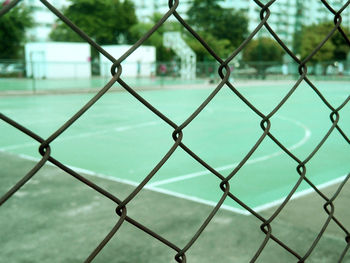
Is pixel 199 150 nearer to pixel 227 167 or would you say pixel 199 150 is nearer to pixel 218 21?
pixel 227 167

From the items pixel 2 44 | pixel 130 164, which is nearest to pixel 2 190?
pixel 130 164

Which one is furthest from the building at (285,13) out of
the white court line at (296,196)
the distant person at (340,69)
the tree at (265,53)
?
the white court line at (296,196)

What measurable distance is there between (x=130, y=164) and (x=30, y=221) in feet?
8.31

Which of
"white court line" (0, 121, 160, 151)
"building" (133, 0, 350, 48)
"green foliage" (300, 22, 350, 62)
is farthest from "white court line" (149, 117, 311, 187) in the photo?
"building" (133, 0, 350, 48)

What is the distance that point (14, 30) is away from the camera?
42562 millimetres

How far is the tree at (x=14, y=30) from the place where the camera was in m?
42.1

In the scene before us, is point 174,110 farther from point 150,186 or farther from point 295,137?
point 150,186

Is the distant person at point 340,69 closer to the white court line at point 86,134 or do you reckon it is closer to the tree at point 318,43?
the tree at point 318,43

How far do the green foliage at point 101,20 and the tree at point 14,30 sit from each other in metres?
9.16

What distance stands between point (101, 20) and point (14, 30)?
1761cm

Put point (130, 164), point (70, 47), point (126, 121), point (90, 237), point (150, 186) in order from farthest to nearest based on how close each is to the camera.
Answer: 1. point (70, 47)
2. point (126, 121)
3. point (130, 164)
4. point (150, 186)
5. point (90, 237)

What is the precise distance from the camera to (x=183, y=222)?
3.25 m

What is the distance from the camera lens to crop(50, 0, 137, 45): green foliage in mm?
55797

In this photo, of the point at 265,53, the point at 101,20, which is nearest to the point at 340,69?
the point at 265,53
